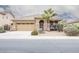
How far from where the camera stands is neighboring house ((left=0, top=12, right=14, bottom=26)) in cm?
803

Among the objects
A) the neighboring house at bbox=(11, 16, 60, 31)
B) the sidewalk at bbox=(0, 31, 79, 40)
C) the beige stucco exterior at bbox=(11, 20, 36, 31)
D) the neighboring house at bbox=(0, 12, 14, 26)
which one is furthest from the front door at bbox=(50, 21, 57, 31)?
the neighboring house at bbox=(0, 12, 14, 26)

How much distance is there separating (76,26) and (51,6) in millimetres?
1857

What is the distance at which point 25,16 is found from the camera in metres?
8.20

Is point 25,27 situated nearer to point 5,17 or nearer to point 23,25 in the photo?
point 23,25

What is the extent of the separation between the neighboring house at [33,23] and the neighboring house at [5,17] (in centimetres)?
23

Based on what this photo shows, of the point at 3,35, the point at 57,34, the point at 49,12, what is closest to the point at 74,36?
the point at 57,34

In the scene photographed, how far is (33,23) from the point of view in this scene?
8297 mm

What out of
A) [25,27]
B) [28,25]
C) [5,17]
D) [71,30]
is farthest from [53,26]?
[5,17]

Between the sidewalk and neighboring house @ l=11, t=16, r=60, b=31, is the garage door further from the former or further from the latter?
the sidewalk

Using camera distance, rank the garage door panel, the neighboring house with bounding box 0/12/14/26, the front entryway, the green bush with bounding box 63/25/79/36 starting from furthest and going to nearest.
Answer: the green bush with bounding box 63/25/79/36 → the front entryway → the garage door panel → the neighboring house with bounding box 0/12/14/26

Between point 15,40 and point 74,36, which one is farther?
point 74,36

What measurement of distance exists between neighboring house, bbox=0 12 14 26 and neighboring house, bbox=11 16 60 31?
0.23 metres

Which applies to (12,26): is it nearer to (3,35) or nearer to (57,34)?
(3,35)

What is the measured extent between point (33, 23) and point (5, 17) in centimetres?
140
